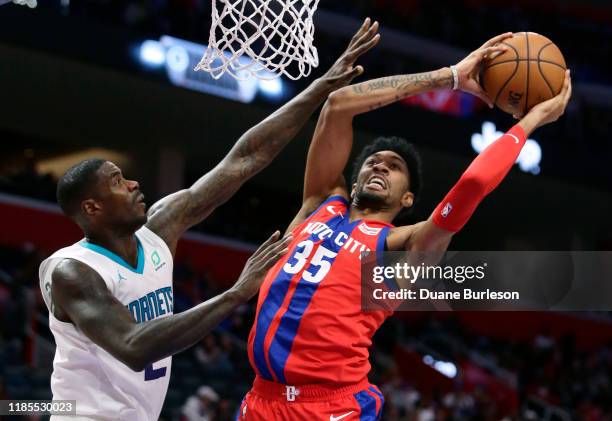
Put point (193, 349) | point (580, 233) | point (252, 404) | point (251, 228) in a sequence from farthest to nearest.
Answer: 1. point (580, 233)
2. point (251, 228)
3. point (193, 349)
4. point (252, 404)

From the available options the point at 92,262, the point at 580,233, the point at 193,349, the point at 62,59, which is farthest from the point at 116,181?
the point at 580,233

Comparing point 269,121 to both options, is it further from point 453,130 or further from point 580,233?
point 580,233

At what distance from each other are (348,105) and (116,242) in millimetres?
1260

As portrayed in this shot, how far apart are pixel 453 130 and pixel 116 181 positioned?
1184 centimetres

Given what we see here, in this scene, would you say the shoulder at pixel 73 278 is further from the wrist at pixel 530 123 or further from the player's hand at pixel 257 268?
the wrist at pixel 530 123

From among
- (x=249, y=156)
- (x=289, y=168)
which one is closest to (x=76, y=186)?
(x=249, y=156)

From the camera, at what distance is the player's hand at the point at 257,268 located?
3.34 m

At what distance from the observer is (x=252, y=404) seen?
4141 mm

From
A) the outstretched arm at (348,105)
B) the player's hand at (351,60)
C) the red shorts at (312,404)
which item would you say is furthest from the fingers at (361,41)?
the red shorts at (312,404)

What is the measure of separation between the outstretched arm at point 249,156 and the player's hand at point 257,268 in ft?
3.05

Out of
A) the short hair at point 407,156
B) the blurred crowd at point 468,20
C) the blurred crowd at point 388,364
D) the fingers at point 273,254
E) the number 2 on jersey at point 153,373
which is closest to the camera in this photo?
the fingers at point 273,254

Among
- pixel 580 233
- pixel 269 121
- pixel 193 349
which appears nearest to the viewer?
pixel 269 121

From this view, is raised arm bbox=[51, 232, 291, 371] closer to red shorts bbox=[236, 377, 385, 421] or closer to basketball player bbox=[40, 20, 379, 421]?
basketball player bbox=[40, 20, 379, 421]

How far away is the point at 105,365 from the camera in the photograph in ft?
11.9
